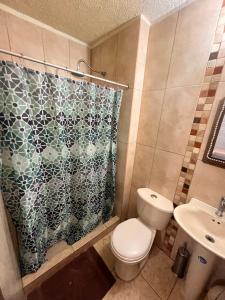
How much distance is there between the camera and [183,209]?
3.48ft

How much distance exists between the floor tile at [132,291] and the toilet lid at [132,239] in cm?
37

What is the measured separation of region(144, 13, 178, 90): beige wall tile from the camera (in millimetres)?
1174

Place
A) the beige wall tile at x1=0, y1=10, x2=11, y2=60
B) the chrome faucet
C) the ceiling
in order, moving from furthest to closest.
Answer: the beige wall tile at x1=0, y1=10, x2=11, y2=60, the ceiling, the chrome faucet

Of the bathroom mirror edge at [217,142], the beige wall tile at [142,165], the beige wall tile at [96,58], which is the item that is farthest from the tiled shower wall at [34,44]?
the bathroom mirror edge at [217,142]

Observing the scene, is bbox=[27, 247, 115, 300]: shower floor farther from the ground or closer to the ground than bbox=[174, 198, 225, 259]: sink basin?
closer to the ground

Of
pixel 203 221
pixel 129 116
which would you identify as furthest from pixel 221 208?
pixel 129 116

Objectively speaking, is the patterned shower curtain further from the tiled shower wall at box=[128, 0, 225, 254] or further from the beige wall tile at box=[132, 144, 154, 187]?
the tiled shower wall at box=[128, 0, 225, 254]

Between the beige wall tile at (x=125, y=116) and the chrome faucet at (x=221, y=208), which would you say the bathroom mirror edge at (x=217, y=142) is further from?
the beige wall tile at (x=125, y=116)

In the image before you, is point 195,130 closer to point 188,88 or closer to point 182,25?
point 188,88

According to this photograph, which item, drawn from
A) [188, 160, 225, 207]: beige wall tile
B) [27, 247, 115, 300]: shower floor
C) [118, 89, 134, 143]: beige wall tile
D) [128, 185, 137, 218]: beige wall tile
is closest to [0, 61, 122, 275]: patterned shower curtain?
[118, 89, 134, 143]: beige wall tile

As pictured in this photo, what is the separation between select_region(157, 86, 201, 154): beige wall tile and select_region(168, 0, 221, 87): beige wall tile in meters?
0.08

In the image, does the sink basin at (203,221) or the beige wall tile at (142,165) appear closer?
the sink basin at (203,221)

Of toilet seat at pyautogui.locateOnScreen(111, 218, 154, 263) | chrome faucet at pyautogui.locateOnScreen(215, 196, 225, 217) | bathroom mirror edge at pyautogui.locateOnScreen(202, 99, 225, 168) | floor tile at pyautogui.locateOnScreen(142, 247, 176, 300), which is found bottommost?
→ floor tile at pyautogui.locateOnScreen(142, 247, 176, 300)

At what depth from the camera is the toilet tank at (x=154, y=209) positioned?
4.11 ft
